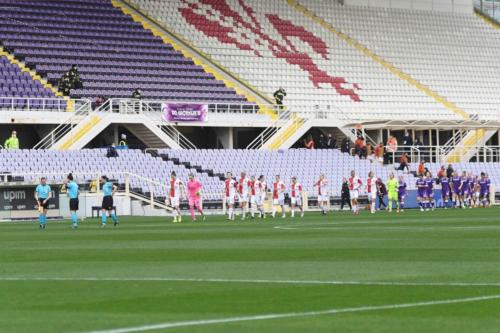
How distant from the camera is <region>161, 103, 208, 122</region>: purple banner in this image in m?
51.7

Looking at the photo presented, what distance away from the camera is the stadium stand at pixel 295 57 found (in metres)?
59.8

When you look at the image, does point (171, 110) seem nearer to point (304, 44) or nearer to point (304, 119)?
point (304, 119)

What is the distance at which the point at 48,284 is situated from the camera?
14.3m

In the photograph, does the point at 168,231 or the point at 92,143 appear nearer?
the point at 168,231

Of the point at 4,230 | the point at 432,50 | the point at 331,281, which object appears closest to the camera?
the point at 331,281

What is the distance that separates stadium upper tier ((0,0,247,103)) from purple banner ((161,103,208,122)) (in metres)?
2.18

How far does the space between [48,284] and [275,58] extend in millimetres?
47767

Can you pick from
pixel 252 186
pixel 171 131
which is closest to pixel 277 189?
pixel 252 186

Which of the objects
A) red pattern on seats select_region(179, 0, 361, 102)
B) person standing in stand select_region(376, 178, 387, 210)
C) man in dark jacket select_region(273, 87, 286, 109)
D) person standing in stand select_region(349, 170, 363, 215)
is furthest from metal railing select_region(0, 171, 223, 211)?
red pattern on seats select_region(179, 0, 361, 102)

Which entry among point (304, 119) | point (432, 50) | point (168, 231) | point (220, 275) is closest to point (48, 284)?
point (220, 275)

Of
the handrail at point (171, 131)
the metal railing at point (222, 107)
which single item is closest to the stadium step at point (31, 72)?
the metal railing at point (222, 107)

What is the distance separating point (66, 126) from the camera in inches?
1967

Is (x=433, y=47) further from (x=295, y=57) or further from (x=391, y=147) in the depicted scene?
(x=391, y=147)

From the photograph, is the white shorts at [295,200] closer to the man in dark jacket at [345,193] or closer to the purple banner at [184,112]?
the man in dark jacket at [345,193]
